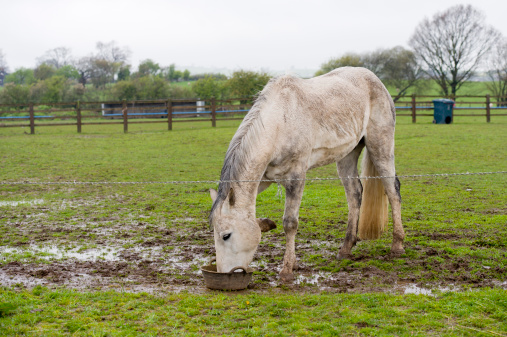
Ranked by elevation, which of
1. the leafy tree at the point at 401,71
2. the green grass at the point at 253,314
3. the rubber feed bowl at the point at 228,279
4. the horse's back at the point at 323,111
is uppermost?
the leafy tree at the point at 401,71

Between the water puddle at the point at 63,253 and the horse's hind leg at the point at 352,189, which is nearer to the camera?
the water puddle at the point at 63,253

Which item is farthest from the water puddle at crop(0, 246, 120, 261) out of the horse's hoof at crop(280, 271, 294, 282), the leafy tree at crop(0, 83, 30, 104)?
the leafy tree at crop(0, 83, 30, 104)

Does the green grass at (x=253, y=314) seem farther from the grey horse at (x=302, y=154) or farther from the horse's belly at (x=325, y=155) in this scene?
the horse's belly at (x=325, y=155)

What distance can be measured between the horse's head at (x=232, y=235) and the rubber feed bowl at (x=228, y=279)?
0.08 metres

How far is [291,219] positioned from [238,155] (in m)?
0.96

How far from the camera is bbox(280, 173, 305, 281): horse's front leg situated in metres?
5.04

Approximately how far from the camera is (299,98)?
5332 millimetres

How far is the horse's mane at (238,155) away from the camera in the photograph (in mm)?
4629

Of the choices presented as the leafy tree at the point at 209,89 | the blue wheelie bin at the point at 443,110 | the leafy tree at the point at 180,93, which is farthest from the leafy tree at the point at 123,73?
the blue wheelie bin at the point at 443,110

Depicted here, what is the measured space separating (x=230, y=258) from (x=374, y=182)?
2.52m

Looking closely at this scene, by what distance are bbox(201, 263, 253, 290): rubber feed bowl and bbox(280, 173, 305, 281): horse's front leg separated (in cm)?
51

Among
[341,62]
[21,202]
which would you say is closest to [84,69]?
[341,62]

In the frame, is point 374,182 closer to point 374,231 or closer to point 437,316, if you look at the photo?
point 374,231

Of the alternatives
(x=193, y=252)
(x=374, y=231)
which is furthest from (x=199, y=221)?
(x=374, y=231)
